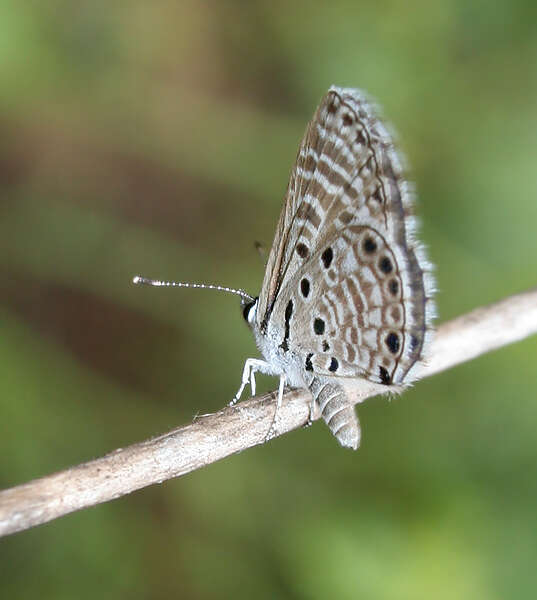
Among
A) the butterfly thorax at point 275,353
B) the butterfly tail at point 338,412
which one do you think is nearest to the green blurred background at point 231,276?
the butterfly tail at point 338,412

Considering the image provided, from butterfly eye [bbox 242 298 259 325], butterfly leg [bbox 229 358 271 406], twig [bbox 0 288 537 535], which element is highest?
butterfly eye [bbox 242 298 259 325]

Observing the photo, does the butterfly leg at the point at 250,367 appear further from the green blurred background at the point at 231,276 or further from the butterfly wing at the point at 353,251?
the green blurred background at the point at 231,276

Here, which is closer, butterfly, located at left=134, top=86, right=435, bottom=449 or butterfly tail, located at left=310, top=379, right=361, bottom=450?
butterfly, located at left=134, top=86, right=435, bottom=449

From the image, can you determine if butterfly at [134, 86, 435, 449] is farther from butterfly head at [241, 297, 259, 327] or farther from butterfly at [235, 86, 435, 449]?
butterfly head at [241, 297, 259, 327]

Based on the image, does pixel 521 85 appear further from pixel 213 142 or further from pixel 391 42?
pixel 213 142

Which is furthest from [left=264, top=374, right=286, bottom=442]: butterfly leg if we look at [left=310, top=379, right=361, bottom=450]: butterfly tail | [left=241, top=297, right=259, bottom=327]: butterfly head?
[left=241, top=297, right=259, bottom=327]: butterfly head

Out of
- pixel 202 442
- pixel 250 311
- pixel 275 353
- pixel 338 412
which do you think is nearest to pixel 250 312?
pixel 250 311
